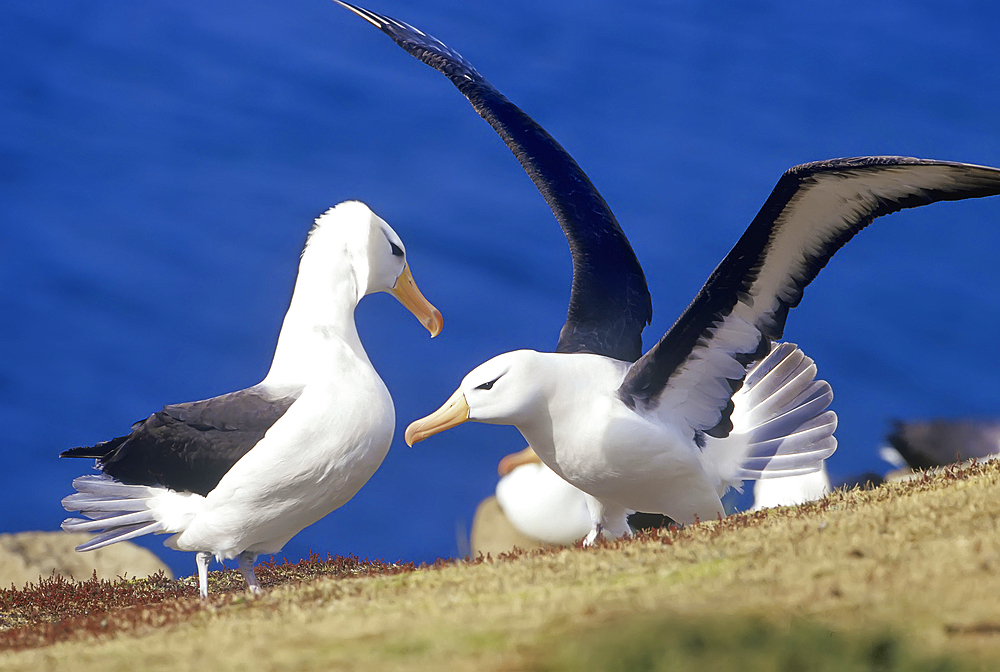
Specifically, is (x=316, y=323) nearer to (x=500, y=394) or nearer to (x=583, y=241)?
(x=500, y=394)

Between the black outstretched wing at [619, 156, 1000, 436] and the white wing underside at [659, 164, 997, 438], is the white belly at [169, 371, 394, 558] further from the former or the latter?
the white wing underside at [659, 164, 997, 438]

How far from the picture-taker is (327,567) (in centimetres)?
753

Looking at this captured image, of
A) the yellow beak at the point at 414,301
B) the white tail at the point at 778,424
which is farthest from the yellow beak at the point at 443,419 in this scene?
the white tail at the point at 778,424

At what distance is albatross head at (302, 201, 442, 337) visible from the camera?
6.05m

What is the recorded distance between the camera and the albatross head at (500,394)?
5.95 m

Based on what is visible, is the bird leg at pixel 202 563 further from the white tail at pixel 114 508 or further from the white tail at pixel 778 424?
the white tail at pixel 778 424

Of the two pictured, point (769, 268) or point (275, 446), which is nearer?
point (275, 446)

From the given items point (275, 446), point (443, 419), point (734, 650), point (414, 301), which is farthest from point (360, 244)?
point (734, 650)

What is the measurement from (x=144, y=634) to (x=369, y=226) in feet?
9.57

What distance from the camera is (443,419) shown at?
20.0ft

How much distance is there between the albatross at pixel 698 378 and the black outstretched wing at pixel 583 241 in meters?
0.80

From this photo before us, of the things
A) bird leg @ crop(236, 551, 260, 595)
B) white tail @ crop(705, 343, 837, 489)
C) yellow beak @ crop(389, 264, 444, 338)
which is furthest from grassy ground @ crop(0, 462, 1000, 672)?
yellow beak @ crop(389, 264, 444, 338)

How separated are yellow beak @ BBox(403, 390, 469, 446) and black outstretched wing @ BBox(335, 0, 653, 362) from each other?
4.58ft

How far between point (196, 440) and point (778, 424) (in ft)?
12.3
